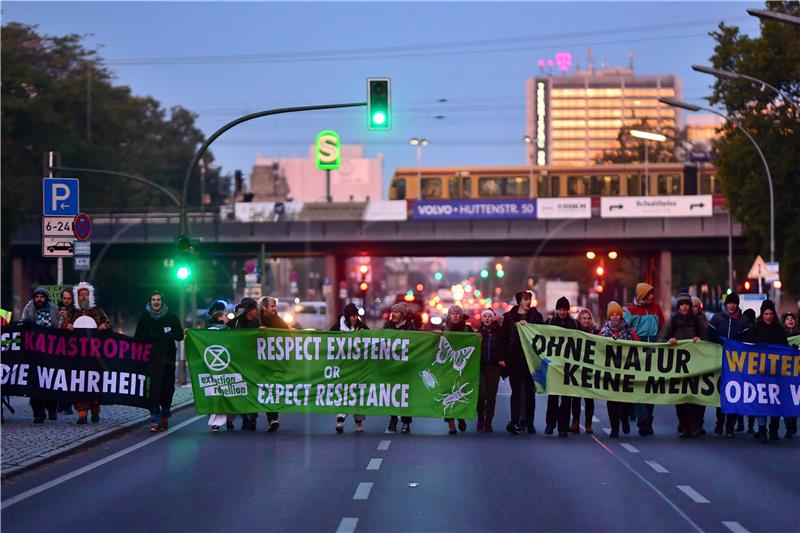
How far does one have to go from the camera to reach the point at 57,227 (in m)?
21.4

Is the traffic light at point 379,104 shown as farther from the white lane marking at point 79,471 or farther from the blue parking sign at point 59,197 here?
the white lane marking at point 79,471

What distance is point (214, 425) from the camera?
19.0m

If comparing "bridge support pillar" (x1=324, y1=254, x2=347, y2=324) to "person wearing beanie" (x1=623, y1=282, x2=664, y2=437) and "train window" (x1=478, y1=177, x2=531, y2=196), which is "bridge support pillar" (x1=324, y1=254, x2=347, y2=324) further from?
Answer: "person wearing beanie" (x1=623, y1=282, x2=664, y2=437)

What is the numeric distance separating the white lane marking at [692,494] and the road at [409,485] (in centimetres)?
2

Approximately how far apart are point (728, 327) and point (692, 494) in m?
7.35

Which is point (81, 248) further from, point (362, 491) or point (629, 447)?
point (362, 491)

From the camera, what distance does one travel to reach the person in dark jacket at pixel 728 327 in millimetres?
19234

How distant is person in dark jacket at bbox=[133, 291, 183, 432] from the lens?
62.2ft

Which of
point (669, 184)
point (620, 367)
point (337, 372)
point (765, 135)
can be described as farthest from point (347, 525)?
point (669, 184)

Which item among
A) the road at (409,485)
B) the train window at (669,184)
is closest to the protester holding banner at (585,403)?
the road at (409,485)

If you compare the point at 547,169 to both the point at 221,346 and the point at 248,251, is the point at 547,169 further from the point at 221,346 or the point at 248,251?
the point at 221,346

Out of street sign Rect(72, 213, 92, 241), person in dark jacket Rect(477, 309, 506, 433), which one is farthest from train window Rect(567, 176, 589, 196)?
person in dark jacket Rect(477, 309, 506, 433)

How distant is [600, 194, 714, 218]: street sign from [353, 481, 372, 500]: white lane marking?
5305 cm

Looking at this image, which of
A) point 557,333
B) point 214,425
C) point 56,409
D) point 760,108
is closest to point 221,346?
point 214,425
